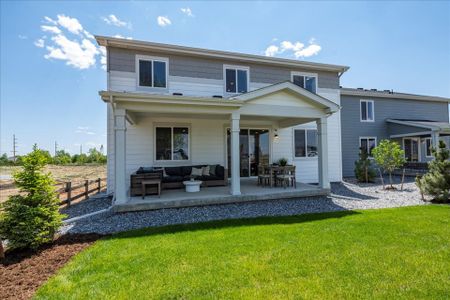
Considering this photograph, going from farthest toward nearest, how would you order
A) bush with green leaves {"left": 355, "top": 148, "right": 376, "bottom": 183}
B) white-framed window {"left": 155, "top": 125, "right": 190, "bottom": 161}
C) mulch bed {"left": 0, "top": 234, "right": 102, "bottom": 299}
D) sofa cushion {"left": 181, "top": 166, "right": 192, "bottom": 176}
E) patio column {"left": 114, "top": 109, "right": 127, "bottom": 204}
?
1. bush with green leaves {"left": 355, "top": 148, "right": 376, "bottom": 183}
2. white-framed window {"left": 155, "top": 125, "right": 190, "bottom": 161}
3. sofa cushion {"left": 181, "top": 166, "right": 192, "bottom": 176}
4. patio column {"left": 114, "top": 109, "right": 127, "bottom": 204}
5. mulch bed {"left": 0, "top": 234, "right": 102, "bottom": 299}

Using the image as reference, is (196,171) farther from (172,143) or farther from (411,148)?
(411,148)

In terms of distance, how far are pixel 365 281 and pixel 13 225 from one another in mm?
5407

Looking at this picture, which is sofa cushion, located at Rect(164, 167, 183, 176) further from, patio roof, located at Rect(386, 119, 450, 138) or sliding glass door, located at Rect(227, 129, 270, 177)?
A: patio roof, located at Rect(386, 119, 450, 138)

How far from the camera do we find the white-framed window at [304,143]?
37.1 feet

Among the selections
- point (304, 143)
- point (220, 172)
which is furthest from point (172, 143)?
point (304, 143)

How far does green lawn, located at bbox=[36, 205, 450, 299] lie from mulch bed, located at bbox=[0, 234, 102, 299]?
0.22m

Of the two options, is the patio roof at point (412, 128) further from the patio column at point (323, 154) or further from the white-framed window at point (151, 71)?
the white-framed window at point (151, 71)

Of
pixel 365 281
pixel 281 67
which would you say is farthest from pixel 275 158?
pixel 365 281

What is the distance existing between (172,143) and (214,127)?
1.94 m

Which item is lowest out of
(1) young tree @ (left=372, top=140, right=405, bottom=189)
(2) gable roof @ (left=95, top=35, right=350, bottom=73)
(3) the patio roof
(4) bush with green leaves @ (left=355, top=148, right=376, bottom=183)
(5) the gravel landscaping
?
(5) the gravel landscaping

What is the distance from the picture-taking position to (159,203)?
6.46 m

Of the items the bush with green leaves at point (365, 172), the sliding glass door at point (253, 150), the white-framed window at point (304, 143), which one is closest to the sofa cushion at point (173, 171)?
the sliding glass door at point (253, 150)

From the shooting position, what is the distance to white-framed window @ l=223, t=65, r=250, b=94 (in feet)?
33.4

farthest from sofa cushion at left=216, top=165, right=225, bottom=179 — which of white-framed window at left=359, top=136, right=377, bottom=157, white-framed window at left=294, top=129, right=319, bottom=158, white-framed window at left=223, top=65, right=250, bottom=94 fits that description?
white-framed window at left=359, top=136, right=377, bottom=157
